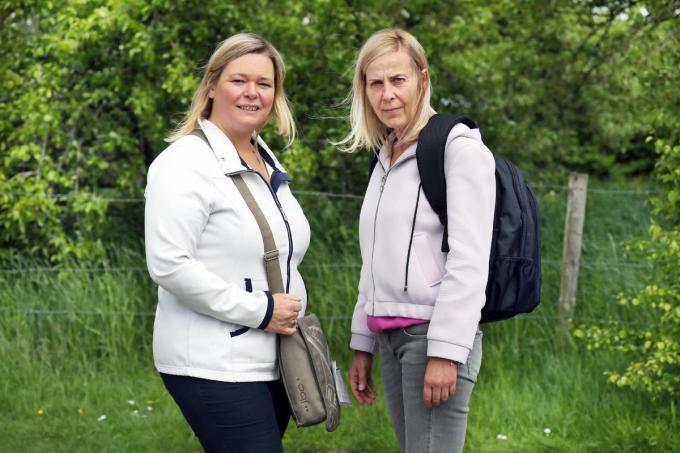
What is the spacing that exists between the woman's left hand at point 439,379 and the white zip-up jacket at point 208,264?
45 cm

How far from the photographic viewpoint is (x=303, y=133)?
24.7ft

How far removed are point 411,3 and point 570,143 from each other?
3255 mm

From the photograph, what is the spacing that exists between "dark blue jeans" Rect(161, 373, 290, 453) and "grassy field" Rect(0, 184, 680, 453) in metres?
2.35

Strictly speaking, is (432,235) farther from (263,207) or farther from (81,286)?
(81,286)

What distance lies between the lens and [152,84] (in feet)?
Result: 23.9

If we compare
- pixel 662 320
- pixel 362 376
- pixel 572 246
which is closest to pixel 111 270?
pixel 572 246

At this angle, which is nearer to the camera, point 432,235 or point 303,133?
point 432,235

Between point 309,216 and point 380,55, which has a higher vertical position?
point 380,55

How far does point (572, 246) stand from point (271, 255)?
3.86 metres

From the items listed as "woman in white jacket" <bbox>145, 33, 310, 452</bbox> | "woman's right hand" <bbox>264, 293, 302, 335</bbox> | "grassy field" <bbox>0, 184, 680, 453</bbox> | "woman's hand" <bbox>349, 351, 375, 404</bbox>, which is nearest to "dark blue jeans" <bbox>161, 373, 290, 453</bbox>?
"woman in white jacket" <bbox>145, 33, 310, 452</bbox>

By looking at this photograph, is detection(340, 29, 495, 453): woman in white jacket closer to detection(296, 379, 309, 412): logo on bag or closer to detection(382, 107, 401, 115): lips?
detection(382, 107, 401, 115): lips

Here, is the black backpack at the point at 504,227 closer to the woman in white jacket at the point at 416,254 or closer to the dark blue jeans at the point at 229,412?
the woman in white jacket at the point at 416,254

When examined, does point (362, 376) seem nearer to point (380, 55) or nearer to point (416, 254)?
point (416, 254)

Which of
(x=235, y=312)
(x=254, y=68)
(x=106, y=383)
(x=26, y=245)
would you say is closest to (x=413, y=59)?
(x=254, y=68)
